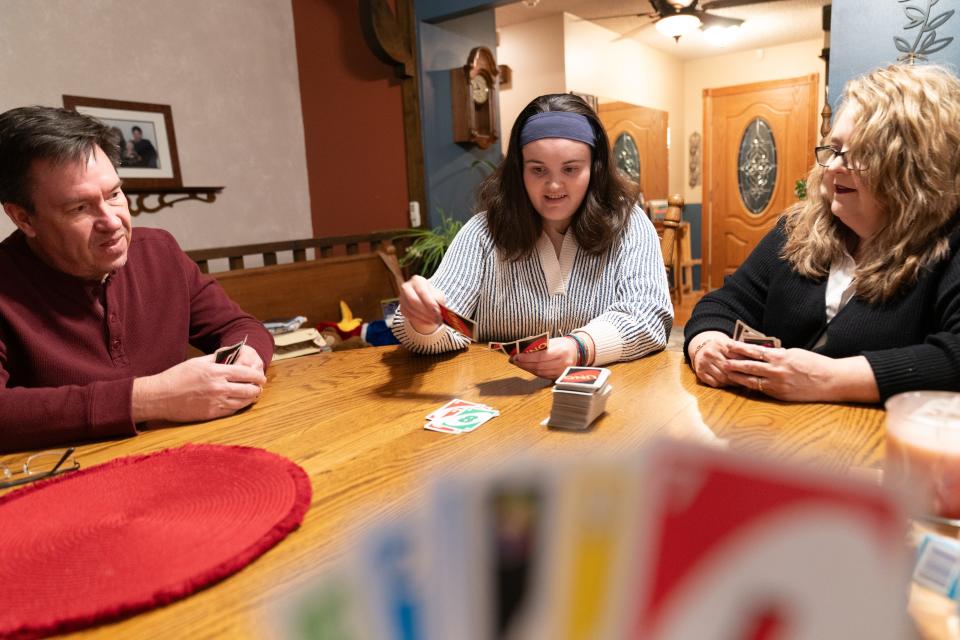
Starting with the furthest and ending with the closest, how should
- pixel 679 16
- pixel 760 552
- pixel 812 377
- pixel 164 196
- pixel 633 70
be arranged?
pixel 633 70, pixel 679 16, pixel 164 196, pixel 812 377, pixel 760 552

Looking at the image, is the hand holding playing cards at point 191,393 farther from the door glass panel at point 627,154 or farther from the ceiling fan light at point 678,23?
the door glass panel at point 627,154

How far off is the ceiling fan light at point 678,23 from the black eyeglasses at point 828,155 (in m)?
3.75

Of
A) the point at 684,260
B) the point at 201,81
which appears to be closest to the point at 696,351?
the point at 201,81

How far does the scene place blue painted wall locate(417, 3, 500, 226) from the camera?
13.3 feet

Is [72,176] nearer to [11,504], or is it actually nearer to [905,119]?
[11,504]

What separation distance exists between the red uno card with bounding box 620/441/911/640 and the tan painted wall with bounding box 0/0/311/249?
3.75 m

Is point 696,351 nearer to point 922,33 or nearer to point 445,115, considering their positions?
point 922,33

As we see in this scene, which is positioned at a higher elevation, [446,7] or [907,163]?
[446,7]

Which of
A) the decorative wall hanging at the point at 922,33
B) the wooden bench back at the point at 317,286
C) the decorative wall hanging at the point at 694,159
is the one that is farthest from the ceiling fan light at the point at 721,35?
the wooden bench back at the point at 317,286

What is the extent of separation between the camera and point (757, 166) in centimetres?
774

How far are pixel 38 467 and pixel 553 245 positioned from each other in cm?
133

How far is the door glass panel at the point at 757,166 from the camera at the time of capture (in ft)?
25.0

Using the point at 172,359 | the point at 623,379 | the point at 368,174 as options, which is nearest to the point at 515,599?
the point at 623,379

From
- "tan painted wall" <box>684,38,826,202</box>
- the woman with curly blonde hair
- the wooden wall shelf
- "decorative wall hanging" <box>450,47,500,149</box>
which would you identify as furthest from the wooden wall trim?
"tan painted wall" <box>684,38,826,202</box>
